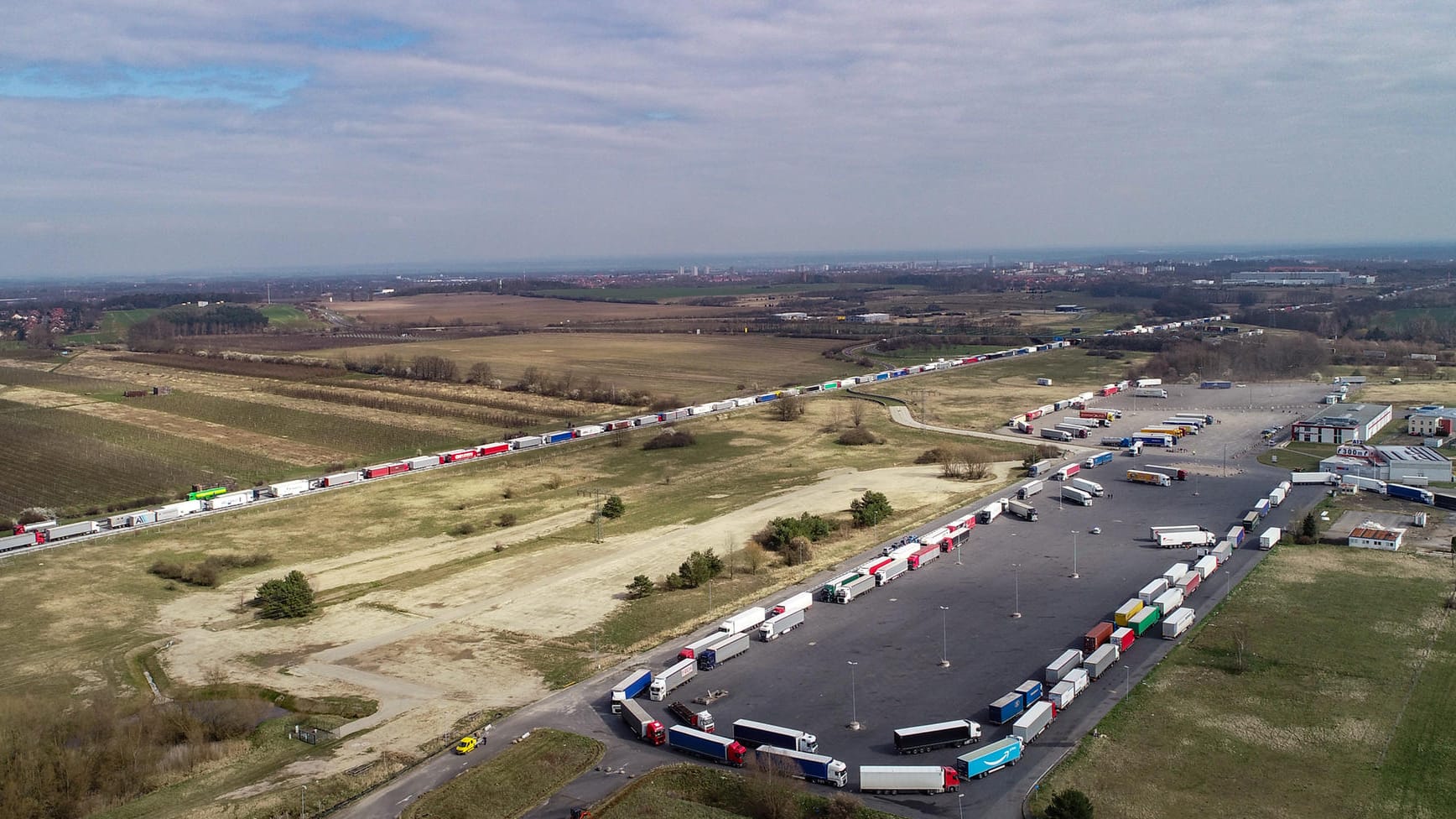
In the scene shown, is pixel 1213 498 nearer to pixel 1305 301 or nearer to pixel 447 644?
pixel 447 644

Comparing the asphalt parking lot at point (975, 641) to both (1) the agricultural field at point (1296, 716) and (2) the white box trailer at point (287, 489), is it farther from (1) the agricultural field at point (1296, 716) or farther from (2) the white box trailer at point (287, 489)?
(2) the white box trailer at point (287, 489)

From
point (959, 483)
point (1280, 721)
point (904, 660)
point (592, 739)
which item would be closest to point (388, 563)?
point (592, 739)

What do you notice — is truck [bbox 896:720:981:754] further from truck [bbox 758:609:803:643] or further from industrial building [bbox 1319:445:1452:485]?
industrial building [bbox 1319:445:1452:485]

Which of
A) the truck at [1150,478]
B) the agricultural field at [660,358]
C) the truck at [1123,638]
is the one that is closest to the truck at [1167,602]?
the truck at [1123,638]

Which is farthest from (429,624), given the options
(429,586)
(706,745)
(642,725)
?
(706,745)

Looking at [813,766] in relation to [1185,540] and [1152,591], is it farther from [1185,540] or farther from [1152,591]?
[1185,540]

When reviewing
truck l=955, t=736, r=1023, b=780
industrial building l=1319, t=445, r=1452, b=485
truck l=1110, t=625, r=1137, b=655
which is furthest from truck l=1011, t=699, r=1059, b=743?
industrial building l=1319, t=445, r=1452, b=485
